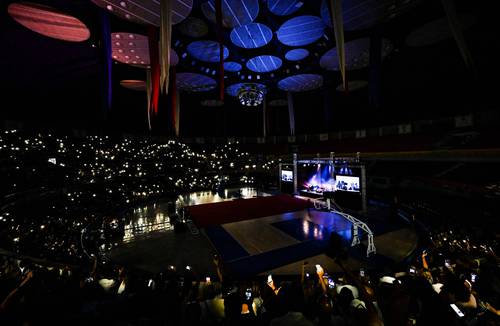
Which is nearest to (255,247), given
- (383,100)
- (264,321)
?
(264,321)

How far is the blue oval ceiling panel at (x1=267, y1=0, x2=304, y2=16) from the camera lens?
636 cm

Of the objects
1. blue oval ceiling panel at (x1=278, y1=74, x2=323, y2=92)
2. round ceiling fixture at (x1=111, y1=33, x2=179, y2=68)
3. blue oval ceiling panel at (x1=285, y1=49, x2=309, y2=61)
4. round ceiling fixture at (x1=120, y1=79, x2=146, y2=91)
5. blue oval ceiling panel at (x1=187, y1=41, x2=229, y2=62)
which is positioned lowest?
round ceiling fixture at (x1=111, y1=33, x2=179, y2=68)

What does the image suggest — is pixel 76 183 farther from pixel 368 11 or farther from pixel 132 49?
pixel 368 11

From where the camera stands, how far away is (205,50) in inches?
356

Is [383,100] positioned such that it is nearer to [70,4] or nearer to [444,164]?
[444,164]

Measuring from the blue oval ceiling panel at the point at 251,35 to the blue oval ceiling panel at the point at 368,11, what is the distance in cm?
226

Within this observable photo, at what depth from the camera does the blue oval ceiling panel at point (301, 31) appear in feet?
23.7

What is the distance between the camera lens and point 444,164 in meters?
14.1

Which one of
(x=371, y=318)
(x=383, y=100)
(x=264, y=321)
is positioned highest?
(x=383, y=100)

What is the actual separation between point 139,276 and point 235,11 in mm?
8612

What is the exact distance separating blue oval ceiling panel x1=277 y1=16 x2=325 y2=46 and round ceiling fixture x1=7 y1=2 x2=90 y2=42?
7389 mm

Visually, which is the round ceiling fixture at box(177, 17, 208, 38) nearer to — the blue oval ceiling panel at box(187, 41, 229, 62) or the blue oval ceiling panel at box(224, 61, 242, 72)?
the blue oval ceiling panel at box(187, 41, 229, 62)

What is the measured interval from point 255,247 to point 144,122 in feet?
63.1

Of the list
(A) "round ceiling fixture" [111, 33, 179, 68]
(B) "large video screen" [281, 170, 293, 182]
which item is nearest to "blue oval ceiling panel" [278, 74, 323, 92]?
(B) "large video screen" [281, 170, 293, 182]
